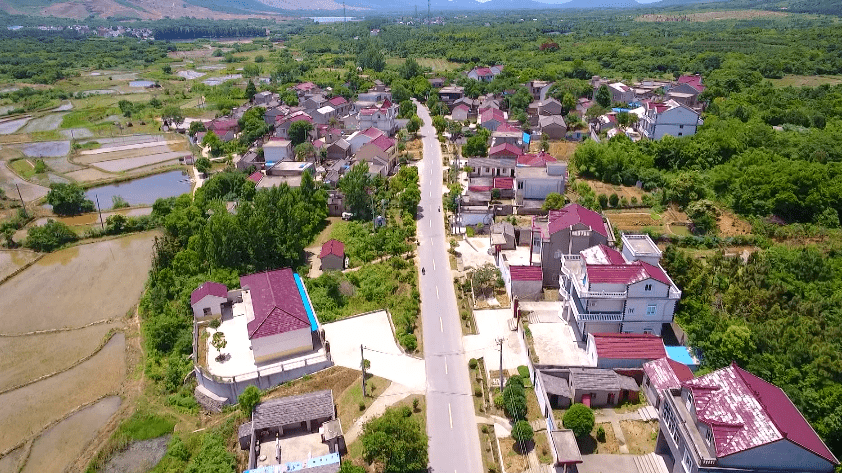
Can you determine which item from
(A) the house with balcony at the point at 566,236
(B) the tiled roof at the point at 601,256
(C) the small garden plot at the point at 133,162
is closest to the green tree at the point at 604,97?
(A) the house with balcony at the point at 566,236

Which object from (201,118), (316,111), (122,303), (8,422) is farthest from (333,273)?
(201,118)

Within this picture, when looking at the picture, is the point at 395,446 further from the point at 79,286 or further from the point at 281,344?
the point at 79,286

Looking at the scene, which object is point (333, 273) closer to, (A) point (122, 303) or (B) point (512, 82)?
(A) point (122, 303)

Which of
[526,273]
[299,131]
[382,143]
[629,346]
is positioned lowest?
[629,346]

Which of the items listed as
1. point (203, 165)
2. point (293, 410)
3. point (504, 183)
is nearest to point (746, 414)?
point (293, 410)

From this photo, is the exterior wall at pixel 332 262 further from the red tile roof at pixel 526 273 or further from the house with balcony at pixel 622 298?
the house with balcony at pixel 622 298

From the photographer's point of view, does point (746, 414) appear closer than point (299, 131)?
Yes

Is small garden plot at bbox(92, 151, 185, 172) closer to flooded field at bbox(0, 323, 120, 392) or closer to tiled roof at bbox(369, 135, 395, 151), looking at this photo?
tiled roof at bbox(369, 135, 395, 151)
